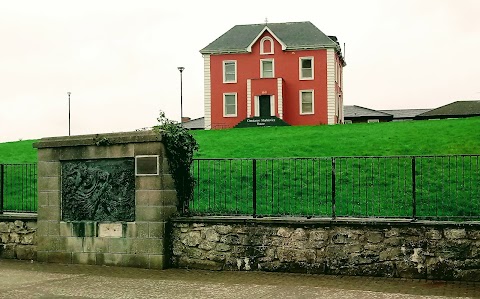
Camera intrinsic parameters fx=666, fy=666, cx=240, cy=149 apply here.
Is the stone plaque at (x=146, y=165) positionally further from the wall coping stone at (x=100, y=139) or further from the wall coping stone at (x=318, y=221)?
the wall coping stone at (x=318, y=221)

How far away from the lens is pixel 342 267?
38.6 feet

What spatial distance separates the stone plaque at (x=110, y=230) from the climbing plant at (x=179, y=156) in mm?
1282

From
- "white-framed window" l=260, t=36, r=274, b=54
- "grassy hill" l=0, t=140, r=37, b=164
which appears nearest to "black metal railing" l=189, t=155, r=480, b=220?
"grassy hill" l=0, t=140, r=37, b=164

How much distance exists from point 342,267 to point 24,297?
17.5 feet

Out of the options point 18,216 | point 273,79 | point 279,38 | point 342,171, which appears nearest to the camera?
point 18,216

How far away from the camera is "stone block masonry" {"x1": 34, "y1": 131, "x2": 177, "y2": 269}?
12.9m

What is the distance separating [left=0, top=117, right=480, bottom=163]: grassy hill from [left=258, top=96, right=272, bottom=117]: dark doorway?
19129 mm

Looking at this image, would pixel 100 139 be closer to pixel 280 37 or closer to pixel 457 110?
pixel 280 37

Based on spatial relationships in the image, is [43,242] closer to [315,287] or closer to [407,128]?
[315,287]

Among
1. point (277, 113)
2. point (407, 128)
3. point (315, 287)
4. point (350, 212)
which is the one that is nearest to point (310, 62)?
point (277, 113)

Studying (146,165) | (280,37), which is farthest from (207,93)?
(146,165)

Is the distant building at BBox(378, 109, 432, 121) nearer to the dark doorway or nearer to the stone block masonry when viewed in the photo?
the dark doorway

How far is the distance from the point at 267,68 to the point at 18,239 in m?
40.4

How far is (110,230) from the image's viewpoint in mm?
13328
